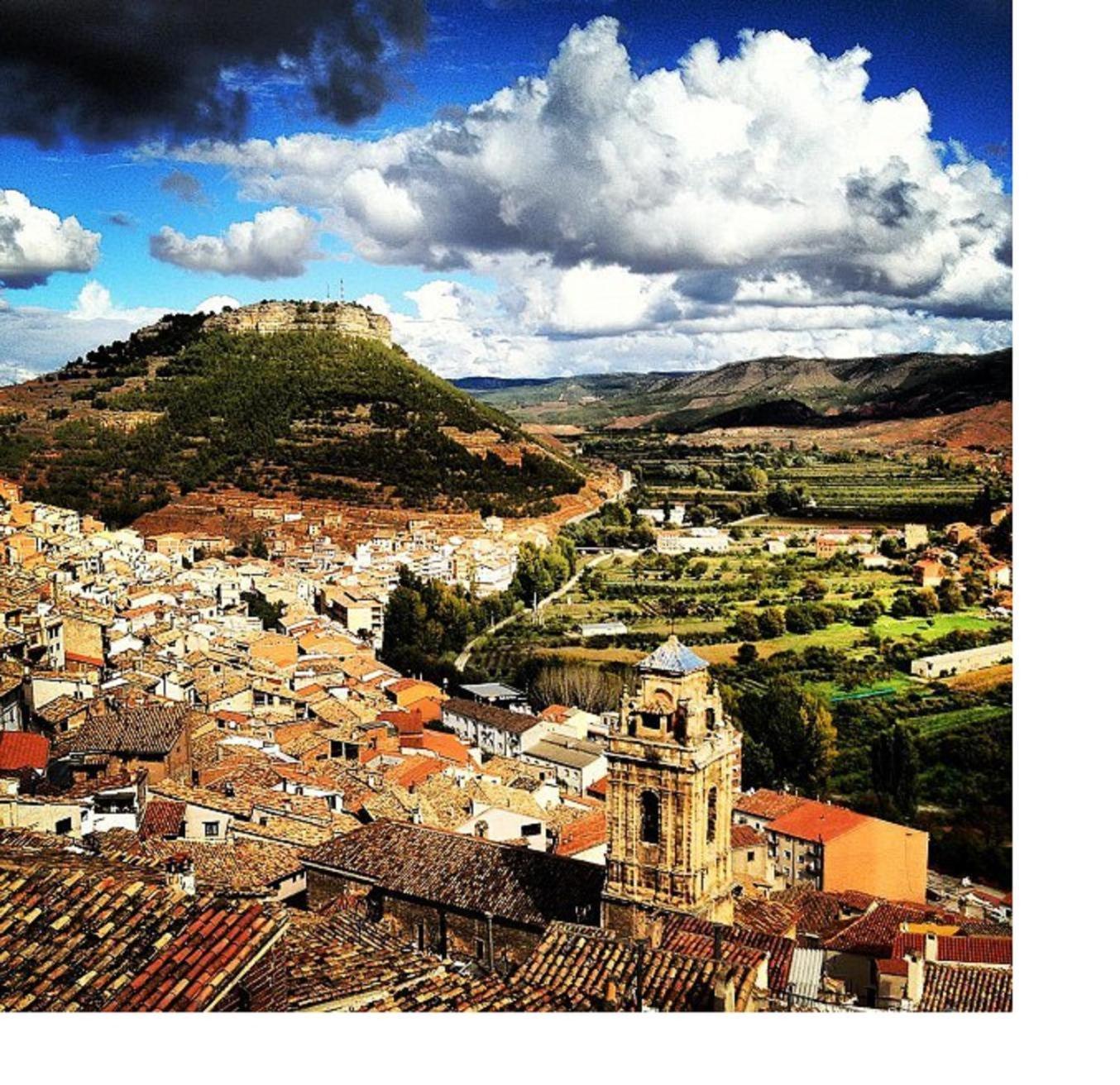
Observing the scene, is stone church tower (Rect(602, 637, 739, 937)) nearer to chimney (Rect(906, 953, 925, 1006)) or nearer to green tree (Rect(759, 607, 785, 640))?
chimney (Rect(906, 953, 925, 1006))

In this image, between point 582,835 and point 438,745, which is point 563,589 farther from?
point 582,835

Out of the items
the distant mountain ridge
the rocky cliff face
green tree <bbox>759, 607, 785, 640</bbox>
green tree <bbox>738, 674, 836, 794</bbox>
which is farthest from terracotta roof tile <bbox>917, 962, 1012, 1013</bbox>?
the rocky cliff face

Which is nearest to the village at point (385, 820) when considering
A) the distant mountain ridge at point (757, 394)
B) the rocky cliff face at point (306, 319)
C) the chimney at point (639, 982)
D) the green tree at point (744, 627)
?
the chimney at point (639, 982)

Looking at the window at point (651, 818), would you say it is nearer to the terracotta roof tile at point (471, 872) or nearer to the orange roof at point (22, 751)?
the terracotta roof tile at point (471, 872)

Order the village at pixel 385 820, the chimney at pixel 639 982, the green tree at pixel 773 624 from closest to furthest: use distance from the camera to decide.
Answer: the village at pixel 385 820, the chimney at pixel 639 982, the green tree at pixel 773 624
